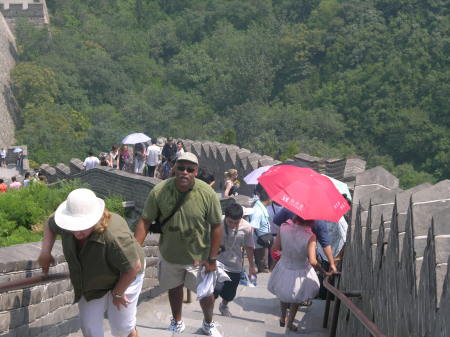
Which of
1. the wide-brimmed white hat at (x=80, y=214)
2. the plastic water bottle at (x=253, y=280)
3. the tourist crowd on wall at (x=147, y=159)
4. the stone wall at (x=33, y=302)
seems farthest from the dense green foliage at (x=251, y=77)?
the wide-brimmed white hat at (x=80, y=214)

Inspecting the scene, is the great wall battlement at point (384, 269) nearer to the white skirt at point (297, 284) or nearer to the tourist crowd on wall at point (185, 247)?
the white skirt at point (297, 284)

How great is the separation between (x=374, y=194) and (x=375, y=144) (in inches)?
2016

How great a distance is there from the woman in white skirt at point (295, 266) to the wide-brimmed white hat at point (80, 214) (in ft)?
A: 8.44

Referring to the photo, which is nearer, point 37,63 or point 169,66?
point 37,63

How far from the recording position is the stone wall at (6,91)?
2023 inches

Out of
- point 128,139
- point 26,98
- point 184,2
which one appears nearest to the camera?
point 128,139

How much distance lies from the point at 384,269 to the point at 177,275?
1.56 meters

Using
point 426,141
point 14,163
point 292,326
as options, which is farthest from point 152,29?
point 292,326

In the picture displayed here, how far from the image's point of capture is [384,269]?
554 cm

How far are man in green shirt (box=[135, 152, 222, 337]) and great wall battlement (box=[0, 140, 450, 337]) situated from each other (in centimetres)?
74

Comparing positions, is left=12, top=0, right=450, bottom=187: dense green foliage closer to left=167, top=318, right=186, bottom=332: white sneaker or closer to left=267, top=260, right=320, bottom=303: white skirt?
left=267, top=260, right=320, bottom=303: white skirt

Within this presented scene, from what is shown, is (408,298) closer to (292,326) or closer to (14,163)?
(292,326)

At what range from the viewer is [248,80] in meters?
67.1

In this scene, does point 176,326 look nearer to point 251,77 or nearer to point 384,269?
point 384,269
